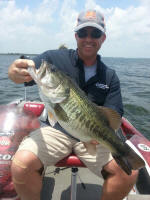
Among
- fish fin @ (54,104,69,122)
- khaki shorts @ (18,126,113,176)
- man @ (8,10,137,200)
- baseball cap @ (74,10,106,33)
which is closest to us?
fish fin @ (54,104,69,122)

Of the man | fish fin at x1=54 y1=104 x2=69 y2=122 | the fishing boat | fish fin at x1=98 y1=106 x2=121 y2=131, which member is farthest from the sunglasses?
the fishing boat

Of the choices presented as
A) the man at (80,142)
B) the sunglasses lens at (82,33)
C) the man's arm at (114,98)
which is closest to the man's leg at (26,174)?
the man at (80,142)

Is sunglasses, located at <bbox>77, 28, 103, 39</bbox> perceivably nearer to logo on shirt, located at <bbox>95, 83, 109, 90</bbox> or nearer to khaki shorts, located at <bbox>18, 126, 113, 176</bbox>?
logo on shirt, located at <bbox>95, 83, 109, 90</bbox>

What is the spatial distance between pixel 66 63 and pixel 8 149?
1.60 meters

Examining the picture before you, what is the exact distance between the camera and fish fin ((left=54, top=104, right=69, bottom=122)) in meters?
2.33

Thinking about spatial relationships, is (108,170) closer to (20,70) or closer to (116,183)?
(116,183)

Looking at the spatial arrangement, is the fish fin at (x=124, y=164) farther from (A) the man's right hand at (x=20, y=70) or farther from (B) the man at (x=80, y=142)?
(A) the man's right hand at (x=20, y=70)

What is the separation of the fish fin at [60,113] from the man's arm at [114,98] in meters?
1.04

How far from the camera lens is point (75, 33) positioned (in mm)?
3365

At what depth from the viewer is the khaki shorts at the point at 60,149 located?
8.90ft

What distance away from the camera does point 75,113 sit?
2336mm

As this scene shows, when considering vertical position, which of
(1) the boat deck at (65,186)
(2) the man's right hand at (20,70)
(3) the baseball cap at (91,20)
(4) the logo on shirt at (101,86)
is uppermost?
(3) the baseball cap at (91,20)

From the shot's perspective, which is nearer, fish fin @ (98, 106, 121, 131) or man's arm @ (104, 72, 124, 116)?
fish fin @ (98, 106, 121, 131)

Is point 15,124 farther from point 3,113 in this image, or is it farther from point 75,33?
point 75,33
